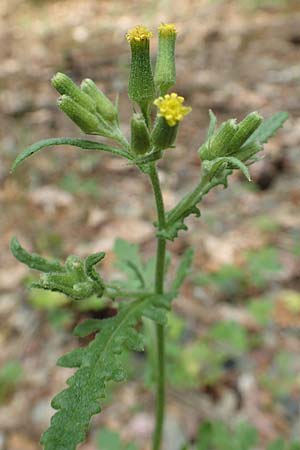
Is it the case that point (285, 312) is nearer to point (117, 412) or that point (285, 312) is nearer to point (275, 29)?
point (117, 412)

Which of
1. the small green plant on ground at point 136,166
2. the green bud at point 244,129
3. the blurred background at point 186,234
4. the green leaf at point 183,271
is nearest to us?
the small green plant on ground at point 136,166

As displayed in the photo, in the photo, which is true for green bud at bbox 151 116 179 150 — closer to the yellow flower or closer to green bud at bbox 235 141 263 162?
the yellow flower

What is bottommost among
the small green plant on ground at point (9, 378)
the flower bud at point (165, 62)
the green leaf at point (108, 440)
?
the small green plant on ground at point (9, 378)

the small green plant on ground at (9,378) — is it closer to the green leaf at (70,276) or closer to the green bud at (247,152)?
the green leaf at (70,276)

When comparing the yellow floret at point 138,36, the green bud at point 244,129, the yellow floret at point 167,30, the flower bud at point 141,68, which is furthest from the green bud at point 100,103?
the green bud at point 244,129

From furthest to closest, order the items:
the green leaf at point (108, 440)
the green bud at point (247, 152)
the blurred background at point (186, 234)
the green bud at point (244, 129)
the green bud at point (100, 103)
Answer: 1. the blurred background at point (186, 234)
2. the green leaf at point (108, 440)
3. the green bud at point (100, 103)
4. the green bud at point (247, 152)
5. the green bud at point (244, 129)

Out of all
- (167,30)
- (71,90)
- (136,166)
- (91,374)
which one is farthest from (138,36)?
(91,374)

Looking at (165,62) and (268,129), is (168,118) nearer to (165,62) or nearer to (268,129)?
(165,62)

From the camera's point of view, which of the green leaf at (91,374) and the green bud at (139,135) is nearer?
the green leaf at (91,374)
